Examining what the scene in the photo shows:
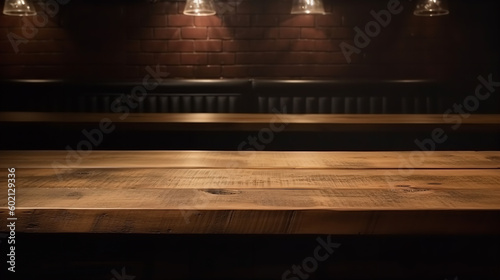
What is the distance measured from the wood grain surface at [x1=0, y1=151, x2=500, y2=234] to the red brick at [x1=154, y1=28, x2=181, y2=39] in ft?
10.3

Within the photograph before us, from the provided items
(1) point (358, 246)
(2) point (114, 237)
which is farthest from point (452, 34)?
(2) point (114, 237)

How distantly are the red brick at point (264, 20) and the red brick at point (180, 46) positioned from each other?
1.81 feet

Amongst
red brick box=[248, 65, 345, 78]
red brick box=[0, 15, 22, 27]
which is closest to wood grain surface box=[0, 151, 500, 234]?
red brick box=[248, 65, 345, 78]

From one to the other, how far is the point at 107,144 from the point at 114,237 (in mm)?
1777

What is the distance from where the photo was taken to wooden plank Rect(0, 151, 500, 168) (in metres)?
1.58

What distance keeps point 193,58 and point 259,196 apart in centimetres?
358

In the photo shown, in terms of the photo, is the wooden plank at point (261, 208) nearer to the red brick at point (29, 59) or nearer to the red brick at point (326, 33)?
the red brick at point (326, 33)

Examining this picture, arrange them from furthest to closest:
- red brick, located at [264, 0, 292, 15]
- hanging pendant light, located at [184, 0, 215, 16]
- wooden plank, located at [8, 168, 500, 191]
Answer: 1. red brick, located at [264, 0, 292, 15]
2. hanging pendant light, located at [184, 0, 215, 16]
3. wooden plank, located at [8, 168, 500, 191]

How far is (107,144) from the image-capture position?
3082 millimetres

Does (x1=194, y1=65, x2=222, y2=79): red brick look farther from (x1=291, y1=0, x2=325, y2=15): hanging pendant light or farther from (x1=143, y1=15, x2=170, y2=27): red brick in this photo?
(x1=291, y1=0, x2=325, y2=15): hanging pendant light

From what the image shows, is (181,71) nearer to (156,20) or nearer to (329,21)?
(156,20)

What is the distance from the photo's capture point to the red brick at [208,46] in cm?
464

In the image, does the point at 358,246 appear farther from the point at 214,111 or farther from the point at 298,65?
the point at 298,65

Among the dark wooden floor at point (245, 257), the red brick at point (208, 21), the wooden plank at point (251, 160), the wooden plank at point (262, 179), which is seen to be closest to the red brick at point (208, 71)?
the red brick at point (208, 21)
